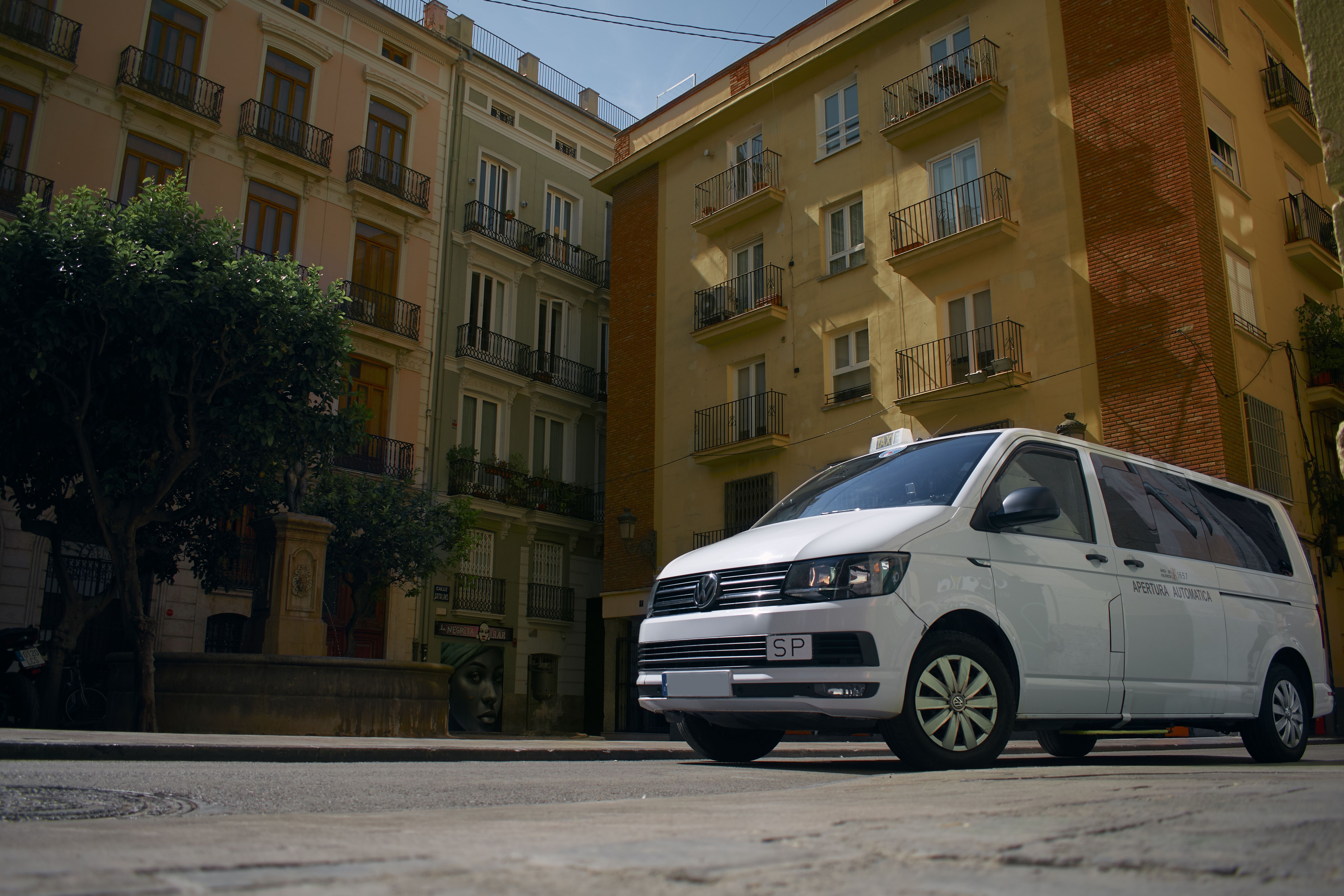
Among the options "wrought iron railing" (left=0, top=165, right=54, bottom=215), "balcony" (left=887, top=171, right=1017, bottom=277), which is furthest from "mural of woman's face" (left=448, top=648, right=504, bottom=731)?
"balcony" (left=887, top=171, right=1017, bottom=277)

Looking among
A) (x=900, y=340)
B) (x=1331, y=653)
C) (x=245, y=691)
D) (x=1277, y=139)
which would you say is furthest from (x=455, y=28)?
(x=1331, y=653)

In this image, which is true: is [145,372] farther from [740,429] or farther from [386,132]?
[386,132]

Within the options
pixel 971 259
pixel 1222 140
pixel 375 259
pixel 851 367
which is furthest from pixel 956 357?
pixel 375 259

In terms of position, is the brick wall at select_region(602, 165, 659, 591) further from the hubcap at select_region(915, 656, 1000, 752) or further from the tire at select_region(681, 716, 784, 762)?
the hubcap at select_region(915, 656, 1000, 752)

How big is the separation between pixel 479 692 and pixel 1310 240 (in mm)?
22279

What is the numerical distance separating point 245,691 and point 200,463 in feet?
17.6

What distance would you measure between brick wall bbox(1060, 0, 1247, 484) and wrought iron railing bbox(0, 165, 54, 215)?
2032 cm

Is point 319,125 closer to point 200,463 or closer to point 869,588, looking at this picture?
point 200,463

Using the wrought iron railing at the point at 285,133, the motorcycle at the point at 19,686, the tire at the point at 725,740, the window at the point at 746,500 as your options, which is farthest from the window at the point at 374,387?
the tire at the point at 725,740

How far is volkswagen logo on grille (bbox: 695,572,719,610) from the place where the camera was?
6.35 metres

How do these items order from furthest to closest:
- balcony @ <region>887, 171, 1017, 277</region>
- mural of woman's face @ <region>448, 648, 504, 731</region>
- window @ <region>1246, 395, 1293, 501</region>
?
1. mural of woman's face @ <region>448, 648, 504, 731</region>
2. balcony @ <region>887, 171, 1017, 277</region>
3. window @ <region>1246, 395, 1293, 501</region>

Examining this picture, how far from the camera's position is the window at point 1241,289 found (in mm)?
18250

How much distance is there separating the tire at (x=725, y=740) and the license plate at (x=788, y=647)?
147cm

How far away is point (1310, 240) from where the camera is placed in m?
20.4
